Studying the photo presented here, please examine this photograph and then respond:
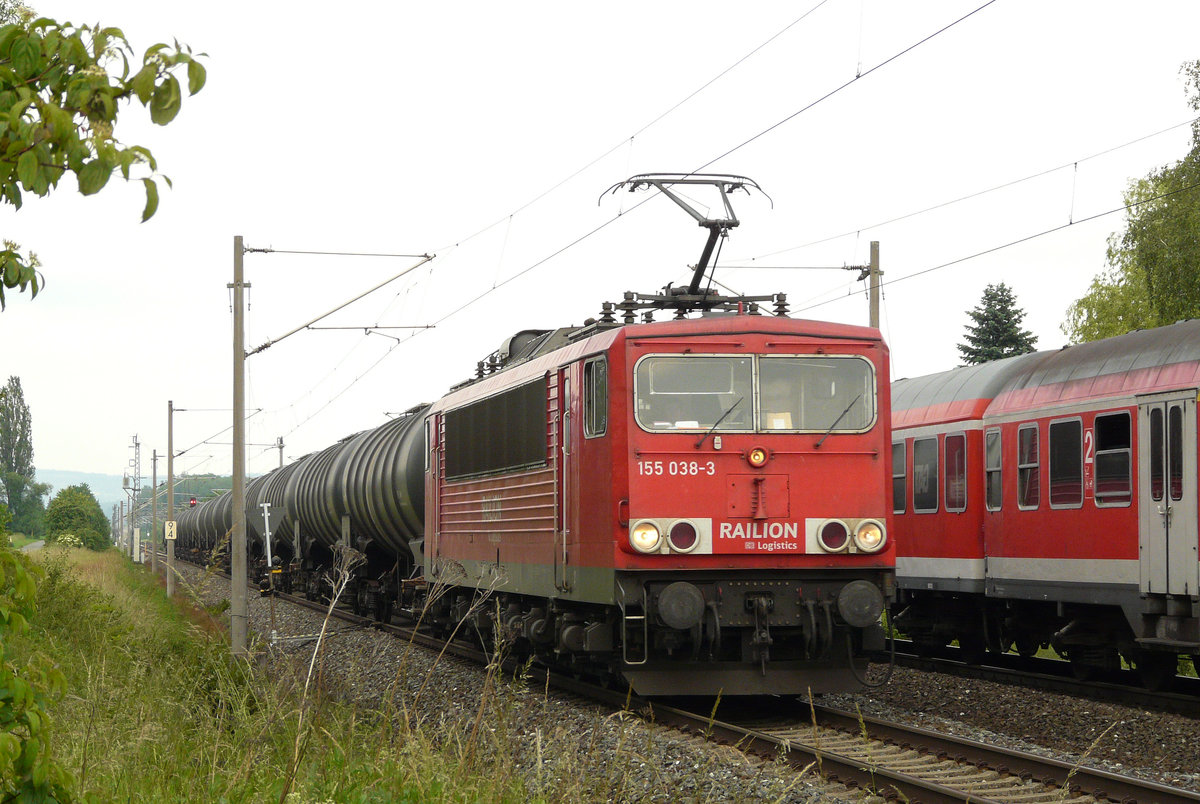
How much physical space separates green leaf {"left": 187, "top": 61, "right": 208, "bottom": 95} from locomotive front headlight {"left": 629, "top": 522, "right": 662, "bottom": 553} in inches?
282

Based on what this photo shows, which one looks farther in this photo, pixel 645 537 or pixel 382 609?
pixel 382 609

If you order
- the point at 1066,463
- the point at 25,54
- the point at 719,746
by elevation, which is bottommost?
the point at 719,746

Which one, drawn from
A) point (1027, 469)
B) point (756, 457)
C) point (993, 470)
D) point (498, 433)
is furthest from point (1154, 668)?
point (498, 433)

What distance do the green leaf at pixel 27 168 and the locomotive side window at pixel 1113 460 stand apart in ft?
35.0

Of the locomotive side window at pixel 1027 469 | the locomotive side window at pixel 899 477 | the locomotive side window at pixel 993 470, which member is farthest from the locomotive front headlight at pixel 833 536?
the locomotive side window at pixel 899 477

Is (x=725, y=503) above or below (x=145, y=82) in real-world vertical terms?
below

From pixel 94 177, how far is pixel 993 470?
40.2 feet

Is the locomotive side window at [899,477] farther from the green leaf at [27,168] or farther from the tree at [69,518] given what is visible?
the tree at [69,518]

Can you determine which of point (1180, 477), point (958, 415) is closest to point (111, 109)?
point (1180, 477)

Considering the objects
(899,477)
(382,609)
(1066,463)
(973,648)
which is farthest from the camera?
(382,609)

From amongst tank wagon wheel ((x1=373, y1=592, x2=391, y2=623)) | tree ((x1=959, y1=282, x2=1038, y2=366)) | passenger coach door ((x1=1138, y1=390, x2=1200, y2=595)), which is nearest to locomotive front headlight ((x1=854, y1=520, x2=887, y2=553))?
passenger coach door ((x1=1138, y1=390, x2=1200, y2=595))

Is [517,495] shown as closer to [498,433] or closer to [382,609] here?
[498,433]

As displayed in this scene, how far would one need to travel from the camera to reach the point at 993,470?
46.0ft

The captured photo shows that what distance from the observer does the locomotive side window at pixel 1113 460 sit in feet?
38.8
